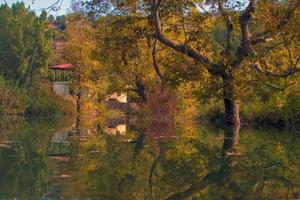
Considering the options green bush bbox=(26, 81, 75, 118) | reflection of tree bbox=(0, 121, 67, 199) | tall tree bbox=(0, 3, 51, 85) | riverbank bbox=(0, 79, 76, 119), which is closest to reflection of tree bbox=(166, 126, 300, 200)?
reflection of tree bbox=(0, 121, 67, 199)

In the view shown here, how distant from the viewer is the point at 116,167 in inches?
435

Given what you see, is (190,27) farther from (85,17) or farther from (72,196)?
(72,196)

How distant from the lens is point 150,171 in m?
10.4

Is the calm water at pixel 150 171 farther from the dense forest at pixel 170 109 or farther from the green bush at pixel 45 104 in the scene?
the green bush at pixel 45 104

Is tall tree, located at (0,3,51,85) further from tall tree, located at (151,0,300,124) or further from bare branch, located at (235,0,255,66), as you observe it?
bare branch, located at (235,0,255,66)

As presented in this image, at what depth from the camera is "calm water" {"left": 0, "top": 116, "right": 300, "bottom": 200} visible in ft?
26.6

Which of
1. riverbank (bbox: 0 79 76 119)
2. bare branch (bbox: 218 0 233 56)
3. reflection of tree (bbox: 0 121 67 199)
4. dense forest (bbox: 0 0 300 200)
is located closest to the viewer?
reflection of tree (bbox: 0 121 67 199)

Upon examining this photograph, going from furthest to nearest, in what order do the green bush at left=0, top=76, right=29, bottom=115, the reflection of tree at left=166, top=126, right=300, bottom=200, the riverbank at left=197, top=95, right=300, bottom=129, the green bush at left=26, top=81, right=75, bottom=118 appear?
1. the green bush at left=26, top=81, right=75, bottom=118
2. the green bush at left=0, top=76, right=29, bottom=115
3. the riverbank at left=197, top=95, right=300, bottom=129
4. the reflection of tree at left=166, top=126, right=300, bottom=200

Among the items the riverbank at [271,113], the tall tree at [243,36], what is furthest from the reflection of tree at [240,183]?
the riverbank at [271,113]

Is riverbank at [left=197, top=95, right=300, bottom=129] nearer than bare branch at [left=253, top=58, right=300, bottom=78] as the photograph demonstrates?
No

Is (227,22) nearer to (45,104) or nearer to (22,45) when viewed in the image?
(45,104)

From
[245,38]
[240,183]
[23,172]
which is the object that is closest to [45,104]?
[245,38]

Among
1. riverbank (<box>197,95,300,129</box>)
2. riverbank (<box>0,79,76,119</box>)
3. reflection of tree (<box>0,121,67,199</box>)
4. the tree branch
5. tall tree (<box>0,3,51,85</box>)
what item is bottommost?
reflection of tree (<box>0,121,67,199</box>)

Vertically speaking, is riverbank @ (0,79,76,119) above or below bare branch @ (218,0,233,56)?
below
